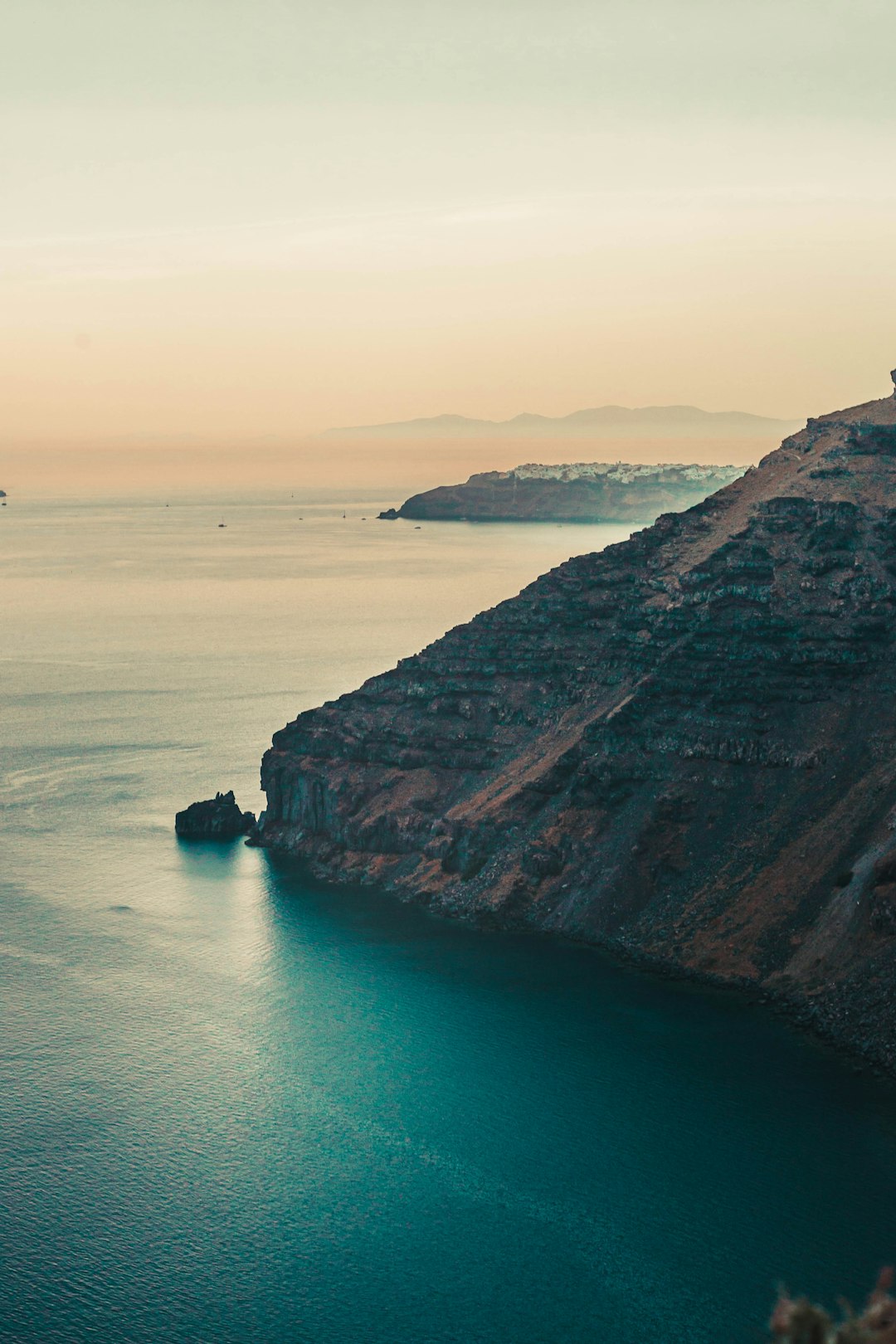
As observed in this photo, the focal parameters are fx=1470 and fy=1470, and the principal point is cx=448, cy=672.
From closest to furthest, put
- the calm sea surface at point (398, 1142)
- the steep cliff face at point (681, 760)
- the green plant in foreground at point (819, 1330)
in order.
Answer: the green plant in foreground at point (819, 1330), the calm sea surface at point (398, 1142), the steep cliff face at point (681, 760)

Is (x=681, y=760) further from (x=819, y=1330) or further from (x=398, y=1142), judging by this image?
(x=819, y=1330)

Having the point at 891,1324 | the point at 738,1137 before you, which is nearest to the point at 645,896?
the point at 738,1137

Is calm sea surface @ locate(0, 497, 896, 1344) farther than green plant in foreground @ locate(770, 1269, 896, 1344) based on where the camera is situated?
Yes

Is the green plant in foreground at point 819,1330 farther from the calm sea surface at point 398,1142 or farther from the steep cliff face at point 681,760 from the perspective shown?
the steep cliff face at point 681,760

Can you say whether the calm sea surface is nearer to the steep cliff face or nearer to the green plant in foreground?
the steep cliff face

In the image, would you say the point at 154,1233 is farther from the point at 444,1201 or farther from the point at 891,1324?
the point at 891,1324

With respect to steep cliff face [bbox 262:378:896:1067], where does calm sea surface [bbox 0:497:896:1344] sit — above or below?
below

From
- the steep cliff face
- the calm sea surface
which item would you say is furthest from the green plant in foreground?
the steep cliff face

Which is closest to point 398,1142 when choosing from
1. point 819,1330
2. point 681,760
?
point 681,760

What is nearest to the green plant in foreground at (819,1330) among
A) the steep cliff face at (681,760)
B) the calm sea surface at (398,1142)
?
the calm sea surface at (398,1142)
